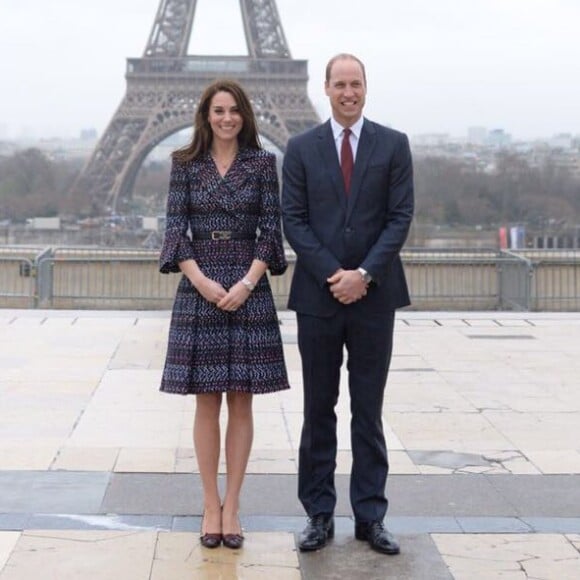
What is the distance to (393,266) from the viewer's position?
5.09 m

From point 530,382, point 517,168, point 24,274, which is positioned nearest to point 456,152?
point 517,168

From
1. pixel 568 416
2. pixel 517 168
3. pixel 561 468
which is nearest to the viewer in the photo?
pixel 561 468

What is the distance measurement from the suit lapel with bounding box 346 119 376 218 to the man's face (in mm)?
101

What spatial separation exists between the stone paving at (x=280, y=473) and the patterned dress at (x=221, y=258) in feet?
2.13

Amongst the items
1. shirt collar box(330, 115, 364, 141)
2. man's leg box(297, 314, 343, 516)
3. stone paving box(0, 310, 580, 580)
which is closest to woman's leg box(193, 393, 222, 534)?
stone paving box(0, 310, 580, 580)

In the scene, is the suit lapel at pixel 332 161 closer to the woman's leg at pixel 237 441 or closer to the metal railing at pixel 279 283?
the woman's leg at pixel 237 441

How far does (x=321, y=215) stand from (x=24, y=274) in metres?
13.9

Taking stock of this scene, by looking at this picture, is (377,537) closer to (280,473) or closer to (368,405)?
(368,405)

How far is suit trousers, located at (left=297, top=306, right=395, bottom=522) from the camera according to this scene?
201 inches

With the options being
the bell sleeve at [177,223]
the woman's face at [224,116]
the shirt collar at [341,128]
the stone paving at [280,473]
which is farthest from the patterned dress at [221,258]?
the stone paving at [280,473]

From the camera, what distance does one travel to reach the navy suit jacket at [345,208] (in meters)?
5.02

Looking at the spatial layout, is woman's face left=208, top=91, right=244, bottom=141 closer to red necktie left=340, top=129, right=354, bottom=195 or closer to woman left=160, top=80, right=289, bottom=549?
woman left=160, top=80, right=289, bottom=549

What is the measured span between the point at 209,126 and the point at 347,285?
84 centimetres

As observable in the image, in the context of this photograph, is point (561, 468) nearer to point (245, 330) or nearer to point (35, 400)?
point (245, 330)
